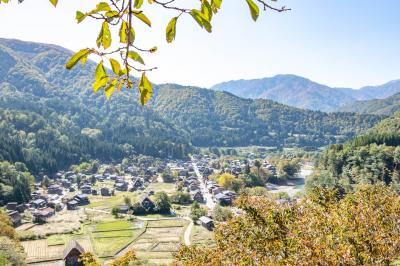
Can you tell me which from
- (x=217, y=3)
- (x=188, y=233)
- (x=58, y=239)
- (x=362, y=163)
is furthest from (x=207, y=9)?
(x=362, y=163)

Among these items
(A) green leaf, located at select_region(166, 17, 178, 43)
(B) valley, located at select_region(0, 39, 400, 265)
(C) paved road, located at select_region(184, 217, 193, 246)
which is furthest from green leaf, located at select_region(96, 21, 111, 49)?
(C) paved road, located at select_region(184, 217, 193, 246)

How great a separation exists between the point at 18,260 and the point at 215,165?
97808 millimetres

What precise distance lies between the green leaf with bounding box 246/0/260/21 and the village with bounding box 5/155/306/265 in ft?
110

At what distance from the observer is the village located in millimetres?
45625

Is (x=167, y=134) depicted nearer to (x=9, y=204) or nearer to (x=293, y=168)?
(x=293, y=168)

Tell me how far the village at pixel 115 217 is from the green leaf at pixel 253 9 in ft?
110

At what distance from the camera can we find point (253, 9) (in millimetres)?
1977

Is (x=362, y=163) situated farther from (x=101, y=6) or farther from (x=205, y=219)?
(x=101, y=6)

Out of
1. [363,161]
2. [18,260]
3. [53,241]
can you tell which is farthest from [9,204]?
[363,161]

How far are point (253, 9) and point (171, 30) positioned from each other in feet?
1.49

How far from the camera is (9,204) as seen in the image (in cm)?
6525

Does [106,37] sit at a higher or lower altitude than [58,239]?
higher

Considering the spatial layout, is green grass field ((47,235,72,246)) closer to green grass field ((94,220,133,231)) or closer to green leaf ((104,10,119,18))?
green grass field ((94,220,133,231))

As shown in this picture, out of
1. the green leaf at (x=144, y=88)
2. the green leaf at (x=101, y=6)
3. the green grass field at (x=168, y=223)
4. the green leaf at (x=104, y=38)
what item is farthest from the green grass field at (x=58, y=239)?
the green leaf at (x=101, y=6)
